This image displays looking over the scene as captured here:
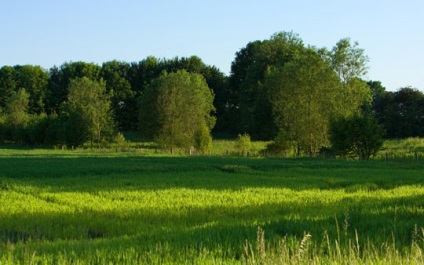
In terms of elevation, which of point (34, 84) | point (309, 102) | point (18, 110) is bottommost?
point (309, 102)

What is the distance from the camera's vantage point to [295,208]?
1355 cm

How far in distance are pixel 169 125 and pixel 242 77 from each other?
34779mm

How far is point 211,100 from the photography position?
263ft

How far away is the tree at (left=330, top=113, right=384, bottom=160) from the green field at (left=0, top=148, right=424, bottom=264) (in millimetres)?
16861

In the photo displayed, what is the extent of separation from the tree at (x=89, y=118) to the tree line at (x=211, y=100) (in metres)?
0.16

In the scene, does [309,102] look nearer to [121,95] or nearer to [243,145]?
[243,145]

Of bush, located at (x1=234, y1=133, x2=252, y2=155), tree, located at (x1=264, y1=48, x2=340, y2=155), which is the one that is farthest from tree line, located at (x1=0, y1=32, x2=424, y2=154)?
bush, located at (x1=234, y1=133, x2=252, y2=155)

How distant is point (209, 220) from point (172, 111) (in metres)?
54.6

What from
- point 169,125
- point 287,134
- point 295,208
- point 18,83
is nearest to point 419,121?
point 287,134

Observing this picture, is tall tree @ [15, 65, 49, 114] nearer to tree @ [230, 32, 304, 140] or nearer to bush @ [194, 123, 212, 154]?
tree @ [230, 32, 304, 140]

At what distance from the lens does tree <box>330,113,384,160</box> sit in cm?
4219

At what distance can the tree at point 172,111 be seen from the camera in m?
63.7

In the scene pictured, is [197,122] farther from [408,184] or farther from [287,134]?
[408,184]

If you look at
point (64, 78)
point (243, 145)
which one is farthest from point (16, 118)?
point (243, 145)
